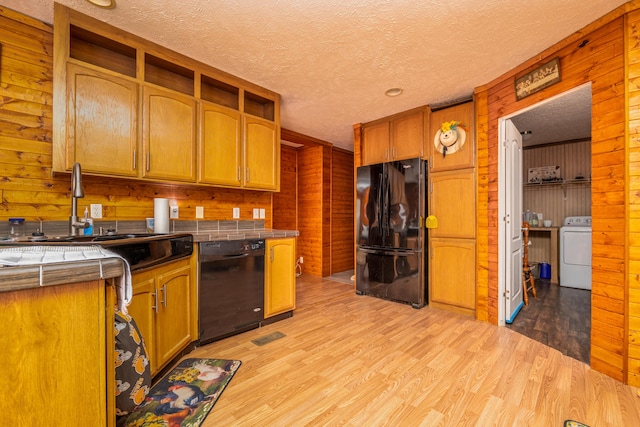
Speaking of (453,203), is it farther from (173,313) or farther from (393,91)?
(173,313)

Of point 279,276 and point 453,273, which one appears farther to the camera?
point 453,273

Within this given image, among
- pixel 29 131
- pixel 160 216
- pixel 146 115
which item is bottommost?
pixel 160 216

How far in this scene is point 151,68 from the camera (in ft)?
8.20

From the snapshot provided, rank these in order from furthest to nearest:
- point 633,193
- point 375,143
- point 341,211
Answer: point 341,211 < point 375,143 < point 633,193

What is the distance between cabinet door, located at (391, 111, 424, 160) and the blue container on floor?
325cm

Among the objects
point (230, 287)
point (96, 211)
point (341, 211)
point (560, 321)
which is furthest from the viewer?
point (341, 211)

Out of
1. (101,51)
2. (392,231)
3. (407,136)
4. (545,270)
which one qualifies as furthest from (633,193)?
(101,51)

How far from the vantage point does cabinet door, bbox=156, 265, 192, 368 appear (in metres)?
1.85

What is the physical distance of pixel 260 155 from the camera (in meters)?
3.03

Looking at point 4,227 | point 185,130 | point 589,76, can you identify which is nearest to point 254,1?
point 185,130

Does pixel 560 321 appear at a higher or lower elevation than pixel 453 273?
lower

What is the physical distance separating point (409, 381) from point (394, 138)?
2851 millimetres

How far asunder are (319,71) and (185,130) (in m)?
1.33

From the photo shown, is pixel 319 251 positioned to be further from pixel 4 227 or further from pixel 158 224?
pixel 4 227
